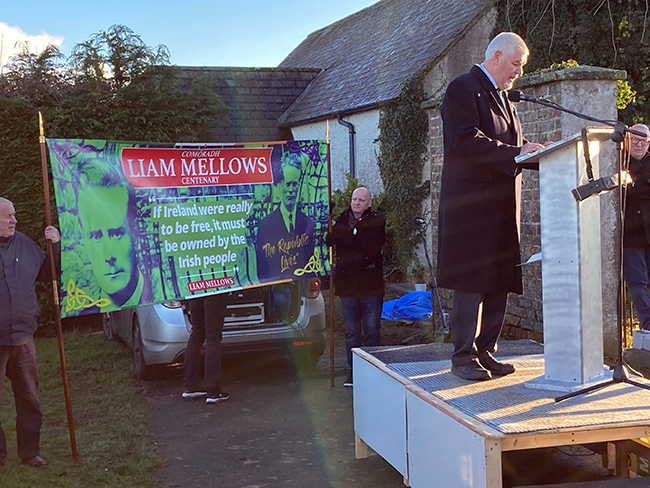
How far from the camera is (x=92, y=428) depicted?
19.8ft

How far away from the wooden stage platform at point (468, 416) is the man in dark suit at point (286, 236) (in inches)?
89.6

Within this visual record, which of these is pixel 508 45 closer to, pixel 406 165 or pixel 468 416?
pixel 468 416

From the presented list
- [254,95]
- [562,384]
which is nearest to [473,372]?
[562,384]

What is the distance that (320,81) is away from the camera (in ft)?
64.0

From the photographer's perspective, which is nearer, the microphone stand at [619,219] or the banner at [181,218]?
the microphone stand at [619,219]

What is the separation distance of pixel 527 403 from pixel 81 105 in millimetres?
8613

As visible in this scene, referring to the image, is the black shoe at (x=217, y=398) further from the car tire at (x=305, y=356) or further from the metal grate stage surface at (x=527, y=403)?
the metal grate stage surface at (x=527, y=403)

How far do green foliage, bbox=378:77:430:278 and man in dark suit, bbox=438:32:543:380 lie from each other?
31.7ft

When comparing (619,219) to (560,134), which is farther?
(560,134)

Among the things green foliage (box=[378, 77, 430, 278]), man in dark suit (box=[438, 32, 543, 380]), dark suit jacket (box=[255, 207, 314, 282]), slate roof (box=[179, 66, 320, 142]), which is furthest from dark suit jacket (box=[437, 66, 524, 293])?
slate roof (box=[179, 66, 320, 142])

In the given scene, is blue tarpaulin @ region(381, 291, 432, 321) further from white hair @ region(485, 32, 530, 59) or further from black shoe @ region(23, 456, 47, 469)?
white hair @ region(485, 32, 530, 59)

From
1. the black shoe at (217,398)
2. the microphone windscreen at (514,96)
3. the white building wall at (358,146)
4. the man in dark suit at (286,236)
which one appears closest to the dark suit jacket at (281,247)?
the man in dark suit at (286,236)

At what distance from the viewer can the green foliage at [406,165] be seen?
45.5 feet

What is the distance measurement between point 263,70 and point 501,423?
55.0ft
